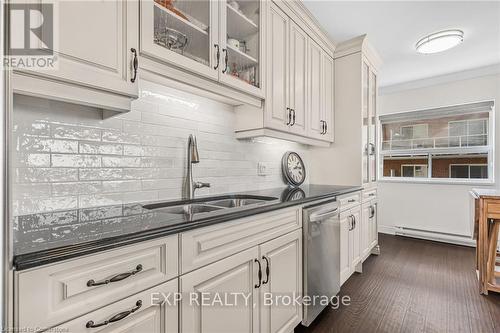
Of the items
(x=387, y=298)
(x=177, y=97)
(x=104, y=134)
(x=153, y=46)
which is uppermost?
(x=153, y=46)

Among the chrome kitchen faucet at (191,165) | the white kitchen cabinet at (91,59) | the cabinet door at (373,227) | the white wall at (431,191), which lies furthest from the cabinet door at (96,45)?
the white wall at (431,191)

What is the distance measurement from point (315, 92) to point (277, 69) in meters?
0.69

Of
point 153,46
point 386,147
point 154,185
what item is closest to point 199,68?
point 153,46

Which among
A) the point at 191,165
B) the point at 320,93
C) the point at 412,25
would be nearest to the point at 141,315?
the point at 191,165

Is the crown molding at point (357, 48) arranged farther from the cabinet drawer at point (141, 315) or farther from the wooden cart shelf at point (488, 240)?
the cabinet drawer at point (141, 315)

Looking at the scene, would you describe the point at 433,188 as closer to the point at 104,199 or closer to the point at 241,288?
the point at 241,288

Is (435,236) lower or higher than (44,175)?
lower

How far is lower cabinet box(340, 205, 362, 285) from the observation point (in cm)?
223

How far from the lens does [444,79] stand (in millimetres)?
3783

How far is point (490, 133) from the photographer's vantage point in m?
3.55

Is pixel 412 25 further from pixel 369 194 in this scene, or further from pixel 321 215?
pixel 321 215

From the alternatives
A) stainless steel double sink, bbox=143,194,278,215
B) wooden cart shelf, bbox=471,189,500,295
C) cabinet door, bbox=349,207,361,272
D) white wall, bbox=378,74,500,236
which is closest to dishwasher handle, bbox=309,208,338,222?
stainless steel double sink, bbox=143,194,278,215

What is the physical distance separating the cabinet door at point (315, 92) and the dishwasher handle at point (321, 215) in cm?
83

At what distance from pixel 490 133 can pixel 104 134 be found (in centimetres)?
479
